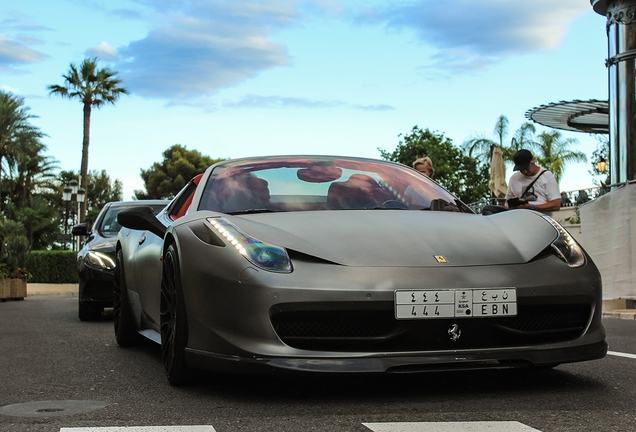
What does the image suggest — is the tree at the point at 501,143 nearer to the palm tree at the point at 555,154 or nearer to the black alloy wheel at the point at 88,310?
the palm tree at the point at 555,154

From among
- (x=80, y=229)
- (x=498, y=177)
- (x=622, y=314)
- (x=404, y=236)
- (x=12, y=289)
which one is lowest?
(x=12, y=289)

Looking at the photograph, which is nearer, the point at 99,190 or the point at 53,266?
the point at 53,266

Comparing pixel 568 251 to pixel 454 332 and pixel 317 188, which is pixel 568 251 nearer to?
pixel 454 332

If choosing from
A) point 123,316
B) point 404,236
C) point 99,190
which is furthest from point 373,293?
point 99,190

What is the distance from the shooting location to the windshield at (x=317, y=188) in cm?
482

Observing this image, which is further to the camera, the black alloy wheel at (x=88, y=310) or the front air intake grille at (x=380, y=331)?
the black alloy wheel at (x=88, y=310)

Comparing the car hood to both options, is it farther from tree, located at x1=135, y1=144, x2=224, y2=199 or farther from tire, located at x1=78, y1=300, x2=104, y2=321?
tree, located at x1=135, y1=144, x2=224, y2=199

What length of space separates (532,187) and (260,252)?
5742mm

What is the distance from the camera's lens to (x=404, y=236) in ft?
13.6

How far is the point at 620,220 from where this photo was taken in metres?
12.3

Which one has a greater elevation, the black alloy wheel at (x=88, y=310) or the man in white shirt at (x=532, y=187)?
the man in white shirt at (x=532, y=187)

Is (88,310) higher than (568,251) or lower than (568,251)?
lower

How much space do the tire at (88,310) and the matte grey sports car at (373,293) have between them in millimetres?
5892

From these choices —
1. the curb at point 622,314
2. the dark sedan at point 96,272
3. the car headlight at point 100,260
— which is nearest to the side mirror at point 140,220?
the dark sedan at point 96,272
